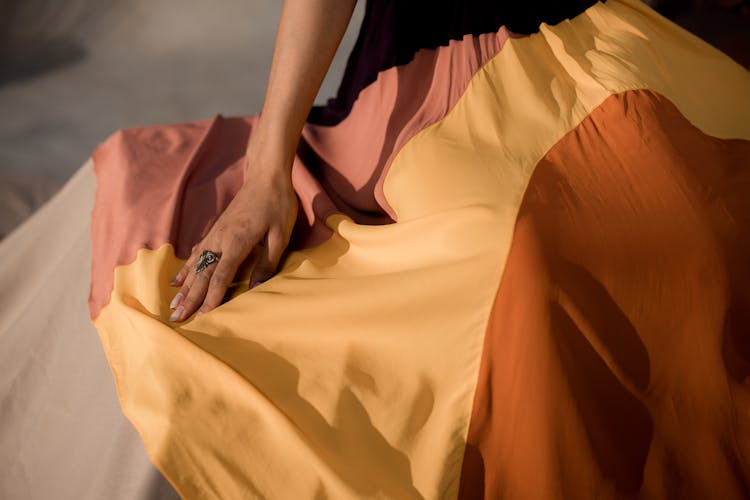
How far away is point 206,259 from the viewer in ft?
2.02

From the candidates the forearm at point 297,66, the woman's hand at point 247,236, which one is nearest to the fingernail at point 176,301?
the woman's hand at point 247,236

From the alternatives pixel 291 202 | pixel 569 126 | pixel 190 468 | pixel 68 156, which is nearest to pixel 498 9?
pixel 569 126

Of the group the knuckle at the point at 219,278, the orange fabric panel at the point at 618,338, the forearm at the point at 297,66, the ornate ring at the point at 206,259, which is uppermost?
the forearm at the point at 297,66

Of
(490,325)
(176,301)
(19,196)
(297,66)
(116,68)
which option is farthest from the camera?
(116,68)

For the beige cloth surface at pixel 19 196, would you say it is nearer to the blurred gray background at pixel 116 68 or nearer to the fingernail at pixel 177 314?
the blurred gray background at pixel 116 68

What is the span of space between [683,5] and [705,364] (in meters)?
0.70

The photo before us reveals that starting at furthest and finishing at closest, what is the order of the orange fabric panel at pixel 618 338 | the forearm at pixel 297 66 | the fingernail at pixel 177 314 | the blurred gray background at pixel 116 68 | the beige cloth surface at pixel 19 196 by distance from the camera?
the blurred gray background at pixel 116 68, the beige cloth surface at pixel 19 196, the forearm at pixel 297 66, the fingernail at pixel 177 314, the orange fabric panel at pixel 618 338

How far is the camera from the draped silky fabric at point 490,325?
0.47m

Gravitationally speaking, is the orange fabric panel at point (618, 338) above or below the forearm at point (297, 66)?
below

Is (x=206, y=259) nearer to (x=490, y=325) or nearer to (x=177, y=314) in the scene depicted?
(x=177, y=314)

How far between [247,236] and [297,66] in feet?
0.60

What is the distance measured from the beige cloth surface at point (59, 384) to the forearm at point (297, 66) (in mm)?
236

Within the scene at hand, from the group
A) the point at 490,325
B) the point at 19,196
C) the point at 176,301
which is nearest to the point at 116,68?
the point at 19,196

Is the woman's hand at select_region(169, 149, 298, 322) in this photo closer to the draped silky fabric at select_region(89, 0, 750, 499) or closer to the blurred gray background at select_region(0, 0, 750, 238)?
the draped silky fabric at select_region(89, 0, 750, 499)
